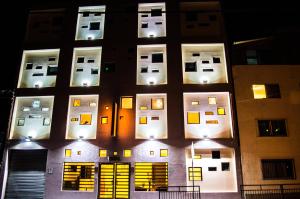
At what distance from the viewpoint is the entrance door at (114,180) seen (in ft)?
65.8

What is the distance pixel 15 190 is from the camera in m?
20.9

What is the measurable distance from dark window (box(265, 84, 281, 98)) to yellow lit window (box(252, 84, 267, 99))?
29 centimetres

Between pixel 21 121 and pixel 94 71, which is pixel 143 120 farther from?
pixel 21 121

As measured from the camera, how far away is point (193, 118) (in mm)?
21594

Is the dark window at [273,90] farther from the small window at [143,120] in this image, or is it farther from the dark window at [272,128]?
the small window at [143,120]

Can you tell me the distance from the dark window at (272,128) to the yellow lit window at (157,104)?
7.42 m

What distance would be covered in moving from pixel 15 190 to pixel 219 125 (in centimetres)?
1587

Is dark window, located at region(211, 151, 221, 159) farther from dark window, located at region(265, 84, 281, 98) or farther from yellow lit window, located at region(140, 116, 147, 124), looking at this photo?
dark window, located at region(265, 84, 281, 98)

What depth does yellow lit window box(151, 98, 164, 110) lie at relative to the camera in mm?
21969

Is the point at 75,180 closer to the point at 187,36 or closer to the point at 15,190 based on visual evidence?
the point at 15,190

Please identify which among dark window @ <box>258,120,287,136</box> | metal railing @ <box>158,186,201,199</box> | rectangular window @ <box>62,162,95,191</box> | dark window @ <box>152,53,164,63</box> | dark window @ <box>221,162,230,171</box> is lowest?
metal railing @ <box>158,186,201,199</box>

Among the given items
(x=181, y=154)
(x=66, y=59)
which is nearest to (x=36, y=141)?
(x=66, y=59)

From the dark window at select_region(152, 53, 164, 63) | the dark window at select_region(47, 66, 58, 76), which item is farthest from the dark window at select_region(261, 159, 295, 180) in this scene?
the dark window at select_region(47, 66, 58, 76)

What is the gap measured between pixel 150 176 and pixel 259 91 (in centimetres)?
1060
